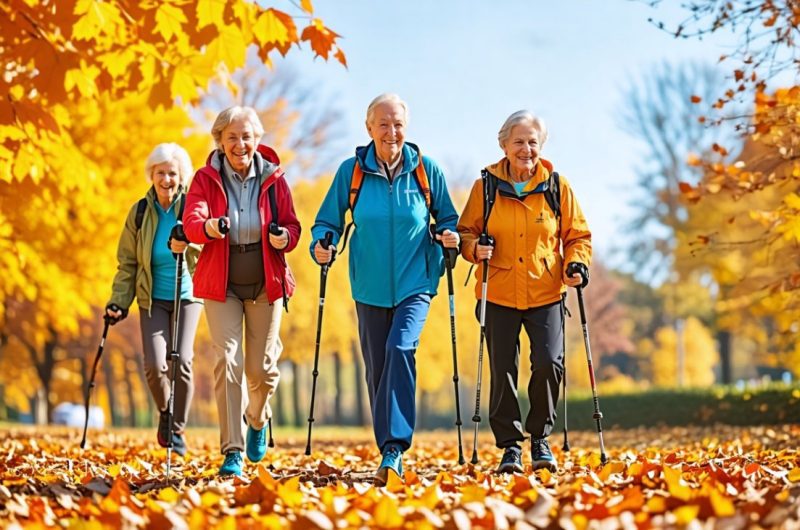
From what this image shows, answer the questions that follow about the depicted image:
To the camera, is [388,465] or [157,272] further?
[157,272]

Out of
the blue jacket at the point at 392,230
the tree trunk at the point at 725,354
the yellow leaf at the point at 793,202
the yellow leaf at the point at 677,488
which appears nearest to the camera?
the yellow leaf at the point at 677,488

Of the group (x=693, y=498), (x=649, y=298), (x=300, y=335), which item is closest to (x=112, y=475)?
(x=693, y=498)

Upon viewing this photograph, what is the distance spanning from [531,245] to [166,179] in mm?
3029

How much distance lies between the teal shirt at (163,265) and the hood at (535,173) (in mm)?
2609

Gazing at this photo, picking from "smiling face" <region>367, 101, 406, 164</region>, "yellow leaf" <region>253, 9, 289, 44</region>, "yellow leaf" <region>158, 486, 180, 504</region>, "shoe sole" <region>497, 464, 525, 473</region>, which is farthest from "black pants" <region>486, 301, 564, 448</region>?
"yellow leaf" <region>253, 9, 289, 44</region>

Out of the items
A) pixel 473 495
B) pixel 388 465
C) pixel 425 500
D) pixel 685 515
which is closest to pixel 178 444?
pixel 388 465

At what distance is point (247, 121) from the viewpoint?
19.3 feet

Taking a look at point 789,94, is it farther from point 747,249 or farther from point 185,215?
point 747,249

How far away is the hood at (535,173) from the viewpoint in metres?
5.98

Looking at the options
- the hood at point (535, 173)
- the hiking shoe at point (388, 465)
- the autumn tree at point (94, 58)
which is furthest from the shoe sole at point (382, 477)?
the autumn tree at point (94, 58)

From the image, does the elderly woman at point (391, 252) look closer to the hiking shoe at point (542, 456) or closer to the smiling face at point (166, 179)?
the hiking shoe at point (542, 456)

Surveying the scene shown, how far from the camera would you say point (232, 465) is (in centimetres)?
572

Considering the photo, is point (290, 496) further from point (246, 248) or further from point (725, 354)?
point (725, 354)

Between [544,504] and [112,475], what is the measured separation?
273 cm
